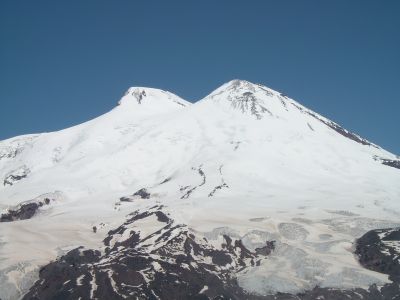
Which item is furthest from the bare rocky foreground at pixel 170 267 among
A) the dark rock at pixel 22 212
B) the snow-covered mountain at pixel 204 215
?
the dark rock at pixel 22 212

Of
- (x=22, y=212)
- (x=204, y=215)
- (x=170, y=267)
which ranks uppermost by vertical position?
(x=204, y=215)

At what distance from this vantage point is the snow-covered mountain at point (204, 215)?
318 ft

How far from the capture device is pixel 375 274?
3910 inches

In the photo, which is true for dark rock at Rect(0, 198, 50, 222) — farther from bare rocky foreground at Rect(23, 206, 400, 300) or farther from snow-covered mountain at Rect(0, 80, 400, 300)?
bare rocky foreground at Rect(23, 206, 400, 300)

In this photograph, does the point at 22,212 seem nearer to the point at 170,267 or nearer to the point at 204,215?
the point at 204,215

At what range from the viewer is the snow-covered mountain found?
318 ft

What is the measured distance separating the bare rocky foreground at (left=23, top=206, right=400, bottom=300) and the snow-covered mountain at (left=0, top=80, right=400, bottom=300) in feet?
0.91

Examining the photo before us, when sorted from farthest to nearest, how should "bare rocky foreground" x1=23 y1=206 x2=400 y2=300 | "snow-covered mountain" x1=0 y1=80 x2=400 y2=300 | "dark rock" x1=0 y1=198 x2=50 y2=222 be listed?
"dark rock" x1=0 y1=198 x2=50 y2=222 → "snow-covered mountain" x1=0 y1=80 x2=400 y2=300 → "bare rocky foreground" x1=23 y1=206 x2=400 y2=300

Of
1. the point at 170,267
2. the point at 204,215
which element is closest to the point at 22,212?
the point at 204,215

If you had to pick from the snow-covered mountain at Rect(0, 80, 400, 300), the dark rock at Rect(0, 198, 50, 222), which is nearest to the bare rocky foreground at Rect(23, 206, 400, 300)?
the snow-covered mountain at Rect(0, 80, 400, 300)

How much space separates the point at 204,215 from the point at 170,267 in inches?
1065

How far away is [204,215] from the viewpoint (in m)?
127

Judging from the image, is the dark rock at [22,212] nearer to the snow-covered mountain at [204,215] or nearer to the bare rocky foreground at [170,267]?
the snow-covered mountain at [204,215]

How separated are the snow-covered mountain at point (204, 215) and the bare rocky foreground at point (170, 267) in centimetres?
28
